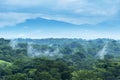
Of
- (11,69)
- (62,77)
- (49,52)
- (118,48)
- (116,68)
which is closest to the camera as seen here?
(62,77)

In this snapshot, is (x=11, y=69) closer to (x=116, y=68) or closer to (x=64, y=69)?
(x=64, y=69)

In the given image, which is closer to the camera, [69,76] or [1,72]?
[69,76]

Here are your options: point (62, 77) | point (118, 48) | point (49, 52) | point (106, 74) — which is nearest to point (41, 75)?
point (62, 77)

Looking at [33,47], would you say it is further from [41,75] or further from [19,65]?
[41,75]

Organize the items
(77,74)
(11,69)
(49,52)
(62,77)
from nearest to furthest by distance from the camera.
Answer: (77,74), (62,77), (11,69), (49,52)

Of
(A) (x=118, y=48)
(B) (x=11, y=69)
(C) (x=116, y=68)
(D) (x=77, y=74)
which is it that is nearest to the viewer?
(D) (x=77, y=74)

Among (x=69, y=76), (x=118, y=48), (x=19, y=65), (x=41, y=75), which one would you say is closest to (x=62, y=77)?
(x=69, y=76)

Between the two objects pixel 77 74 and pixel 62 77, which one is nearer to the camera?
pixel 77 74

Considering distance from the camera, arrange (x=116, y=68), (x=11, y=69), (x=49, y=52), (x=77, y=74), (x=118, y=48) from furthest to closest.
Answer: (x=118, y=48) < (x=49, y=52) < (x=11, y=69) < (x=116, y=68) < (x=77, y=74)
